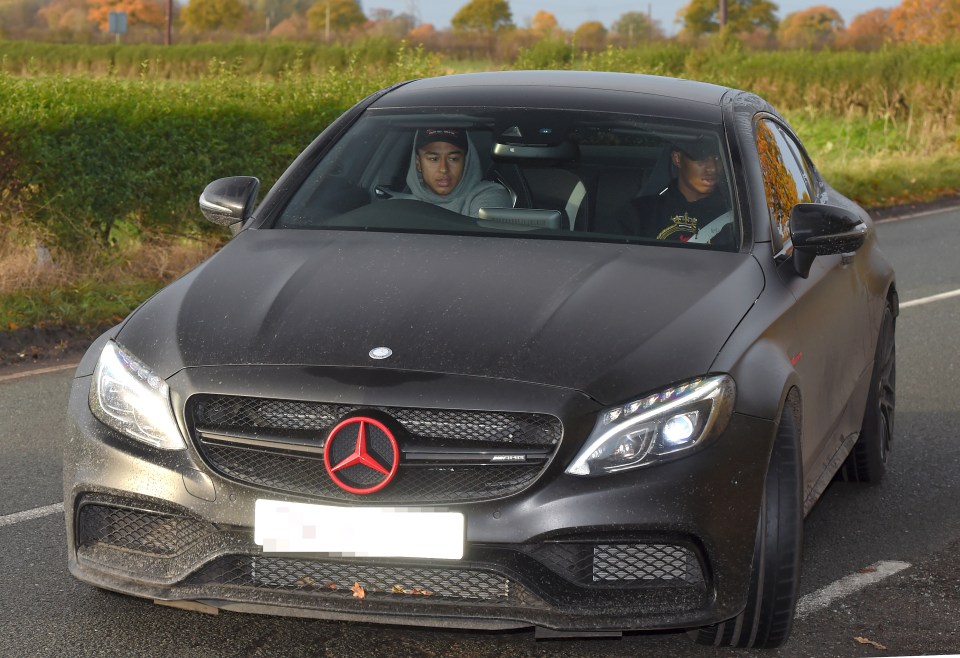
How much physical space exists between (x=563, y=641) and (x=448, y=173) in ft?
6.74

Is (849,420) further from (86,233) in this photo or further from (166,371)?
(86,233)

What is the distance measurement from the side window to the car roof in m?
0.24

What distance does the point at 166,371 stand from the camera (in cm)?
412

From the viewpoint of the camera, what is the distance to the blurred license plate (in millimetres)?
3793

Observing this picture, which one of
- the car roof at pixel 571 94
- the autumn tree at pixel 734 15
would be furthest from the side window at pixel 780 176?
the autumn tree at pixel 734 15

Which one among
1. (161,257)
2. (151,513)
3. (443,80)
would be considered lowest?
(161,257)

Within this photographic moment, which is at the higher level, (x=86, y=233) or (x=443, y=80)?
(x=443, y=80)

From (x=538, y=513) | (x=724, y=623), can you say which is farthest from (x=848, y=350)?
(x=538, y=513)

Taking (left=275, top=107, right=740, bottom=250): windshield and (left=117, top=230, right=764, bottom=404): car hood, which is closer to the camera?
(left=117, top=230, right=764, bottom=404): car hood

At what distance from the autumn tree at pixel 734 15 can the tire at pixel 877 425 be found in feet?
434

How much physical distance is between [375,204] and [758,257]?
1.45 meters

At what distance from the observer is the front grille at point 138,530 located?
4.02 metres

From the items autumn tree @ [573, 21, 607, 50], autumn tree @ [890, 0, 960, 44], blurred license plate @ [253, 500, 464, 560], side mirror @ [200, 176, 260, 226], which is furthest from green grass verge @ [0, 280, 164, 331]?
autumn tree @ [890, 0, 960, 44]

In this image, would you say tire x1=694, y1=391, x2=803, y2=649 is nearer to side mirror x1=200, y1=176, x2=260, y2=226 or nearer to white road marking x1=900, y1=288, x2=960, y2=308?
side mirror x1=200, y1=176, x2=260, y2=226
